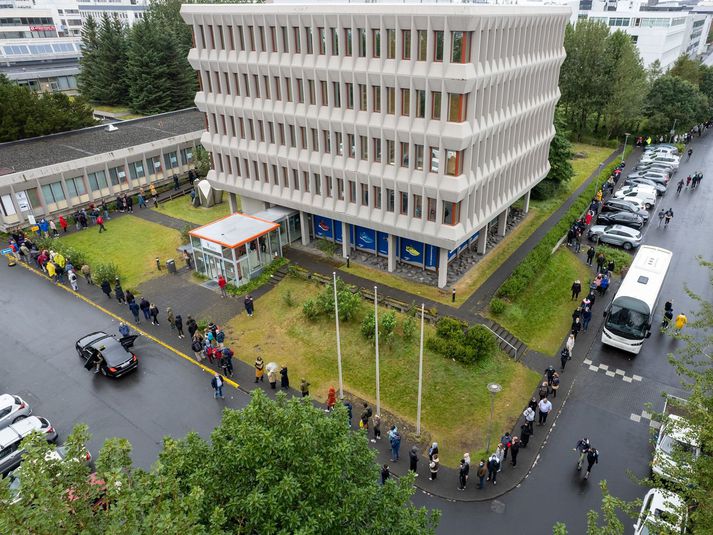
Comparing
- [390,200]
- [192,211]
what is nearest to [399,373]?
[390,200]

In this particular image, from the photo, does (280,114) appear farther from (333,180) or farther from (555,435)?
(555,435)

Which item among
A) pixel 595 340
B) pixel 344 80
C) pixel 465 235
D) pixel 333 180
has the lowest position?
pixel 595 340

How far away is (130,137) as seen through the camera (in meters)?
52.3

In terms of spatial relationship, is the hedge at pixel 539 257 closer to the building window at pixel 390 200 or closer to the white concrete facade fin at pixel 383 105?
the white concrete facade fin at pixel 383 105

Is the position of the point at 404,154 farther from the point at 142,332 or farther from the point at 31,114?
the point at 31,114

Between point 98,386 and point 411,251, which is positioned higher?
point 411,251

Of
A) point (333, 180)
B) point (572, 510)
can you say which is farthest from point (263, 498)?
point (333, 180)

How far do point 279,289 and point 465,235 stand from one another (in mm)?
12239

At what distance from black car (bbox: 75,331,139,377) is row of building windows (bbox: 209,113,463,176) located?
55.1 feet

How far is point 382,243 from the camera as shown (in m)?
35.1


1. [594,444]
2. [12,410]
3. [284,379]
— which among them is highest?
[12,410]

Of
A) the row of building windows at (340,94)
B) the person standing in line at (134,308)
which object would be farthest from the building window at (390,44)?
the person standing in line at (134,308)

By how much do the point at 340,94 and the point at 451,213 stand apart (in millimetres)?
9866

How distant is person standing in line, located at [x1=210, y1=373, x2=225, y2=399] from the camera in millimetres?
23328
